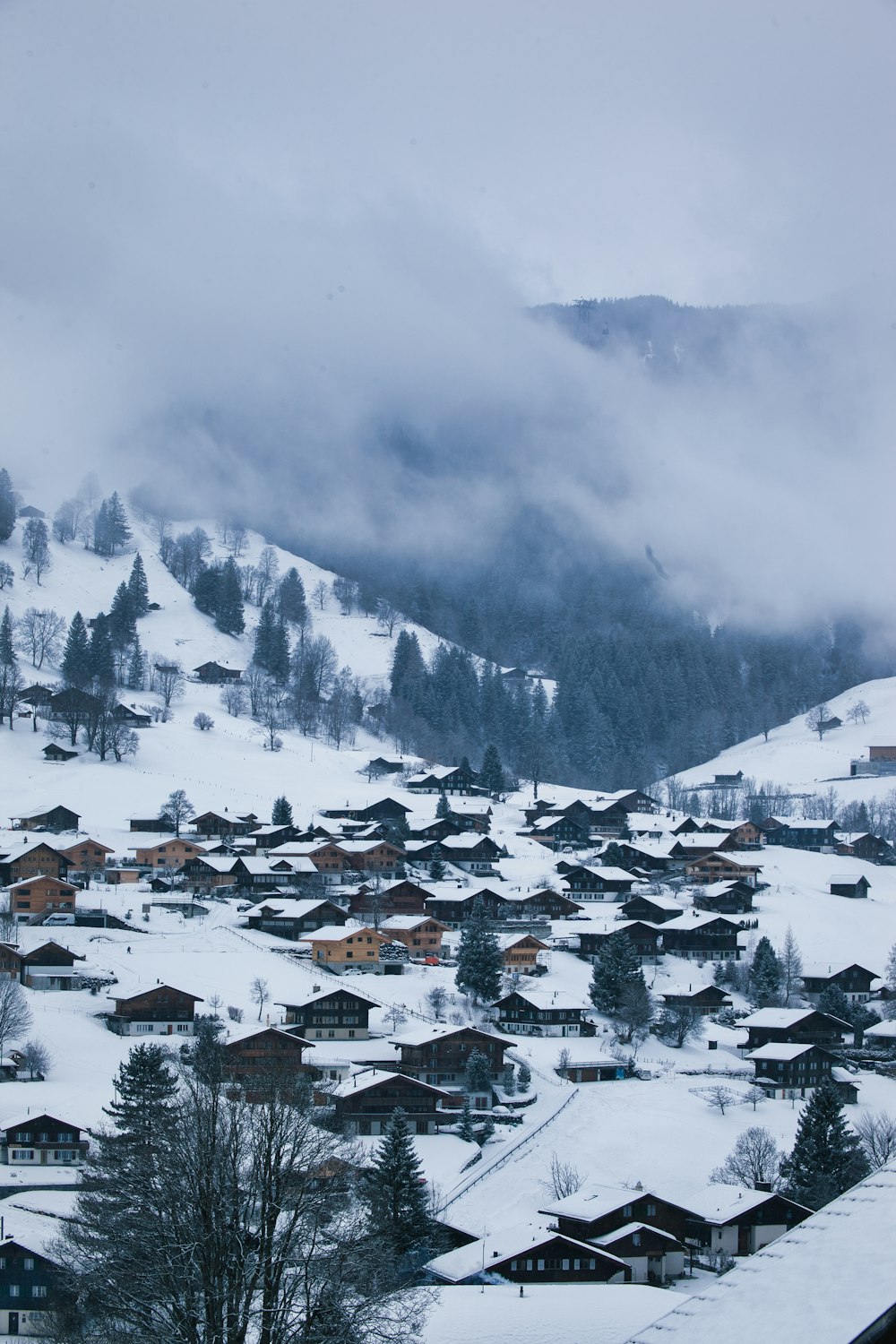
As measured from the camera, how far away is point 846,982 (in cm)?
5491

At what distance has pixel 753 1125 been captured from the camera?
39.8m

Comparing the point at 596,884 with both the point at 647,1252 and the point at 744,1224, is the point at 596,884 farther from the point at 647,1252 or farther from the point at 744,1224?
the point at 647,1252

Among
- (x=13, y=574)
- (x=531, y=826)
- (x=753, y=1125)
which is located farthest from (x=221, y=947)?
(x=13, y=574)

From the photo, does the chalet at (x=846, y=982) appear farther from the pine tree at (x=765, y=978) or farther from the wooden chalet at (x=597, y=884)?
the wooden chalet at (x=597, y=884)

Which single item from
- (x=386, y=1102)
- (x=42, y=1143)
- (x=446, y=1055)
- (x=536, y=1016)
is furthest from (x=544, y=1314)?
(x=536, y=1016)

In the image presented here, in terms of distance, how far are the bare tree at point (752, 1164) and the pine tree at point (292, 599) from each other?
3587 inches

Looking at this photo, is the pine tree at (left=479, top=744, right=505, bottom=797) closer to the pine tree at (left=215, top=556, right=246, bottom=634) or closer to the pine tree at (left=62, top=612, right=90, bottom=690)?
the pine tree at (left=62, top=612, right=90, bottom=690)

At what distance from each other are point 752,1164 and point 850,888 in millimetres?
35322

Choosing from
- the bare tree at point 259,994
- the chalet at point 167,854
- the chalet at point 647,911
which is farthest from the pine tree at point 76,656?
the bare tree at point 259,994

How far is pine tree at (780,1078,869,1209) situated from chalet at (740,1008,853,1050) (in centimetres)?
1242

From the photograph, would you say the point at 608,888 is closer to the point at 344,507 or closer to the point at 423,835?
the point at 423,835

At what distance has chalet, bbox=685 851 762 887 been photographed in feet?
230

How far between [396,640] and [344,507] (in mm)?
64493

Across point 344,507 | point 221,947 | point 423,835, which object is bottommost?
point 221,947
